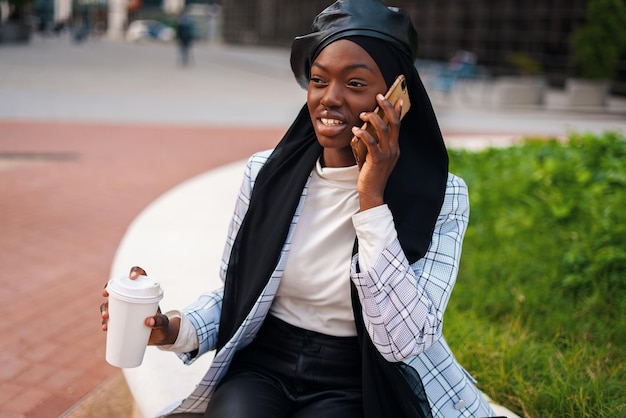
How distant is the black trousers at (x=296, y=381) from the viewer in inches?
74.2

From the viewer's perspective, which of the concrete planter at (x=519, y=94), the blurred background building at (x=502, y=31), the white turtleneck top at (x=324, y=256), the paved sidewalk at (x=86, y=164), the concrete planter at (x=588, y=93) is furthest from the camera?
the blurred background building at (x=502, y=31)

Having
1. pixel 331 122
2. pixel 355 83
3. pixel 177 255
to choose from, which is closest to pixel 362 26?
pixel 355 83

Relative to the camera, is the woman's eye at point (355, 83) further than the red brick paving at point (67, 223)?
No

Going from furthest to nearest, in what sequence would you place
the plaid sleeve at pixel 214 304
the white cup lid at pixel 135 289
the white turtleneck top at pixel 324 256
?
the plaid sleeve at pixel 214 304, the white turtleneck top at pixel 324 256, the white cup lid at pixel 135 289

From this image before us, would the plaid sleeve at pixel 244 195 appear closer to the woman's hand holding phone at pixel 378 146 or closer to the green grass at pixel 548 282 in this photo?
the woman's hand holding phone at pixel 378 146

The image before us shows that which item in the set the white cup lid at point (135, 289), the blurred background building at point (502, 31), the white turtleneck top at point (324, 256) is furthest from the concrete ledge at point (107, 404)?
the blurred background building at point (502, 31)

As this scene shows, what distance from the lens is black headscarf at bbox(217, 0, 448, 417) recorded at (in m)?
1.82

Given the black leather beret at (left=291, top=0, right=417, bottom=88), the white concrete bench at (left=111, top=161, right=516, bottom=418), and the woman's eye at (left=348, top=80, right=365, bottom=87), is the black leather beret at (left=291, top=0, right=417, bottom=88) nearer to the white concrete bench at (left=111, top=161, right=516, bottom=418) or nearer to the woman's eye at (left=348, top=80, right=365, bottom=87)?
the woman's eye at (left=348, top=80, right=365, bottom=87)

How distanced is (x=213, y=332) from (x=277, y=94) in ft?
53.7

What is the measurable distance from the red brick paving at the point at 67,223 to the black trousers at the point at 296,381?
143 centimetres

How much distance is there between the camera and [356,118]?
6.13ft

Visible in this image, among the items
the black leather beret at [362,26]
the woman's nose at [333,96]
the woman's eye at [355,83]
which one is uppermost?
the black leather beret at [362,26]

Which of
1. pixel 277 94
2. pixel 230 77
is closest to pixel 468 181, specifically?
pixel 277 94

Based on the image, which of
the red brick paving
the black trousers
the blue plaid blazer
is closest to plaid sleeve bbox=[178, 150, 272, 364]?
the blue plaid blazer
